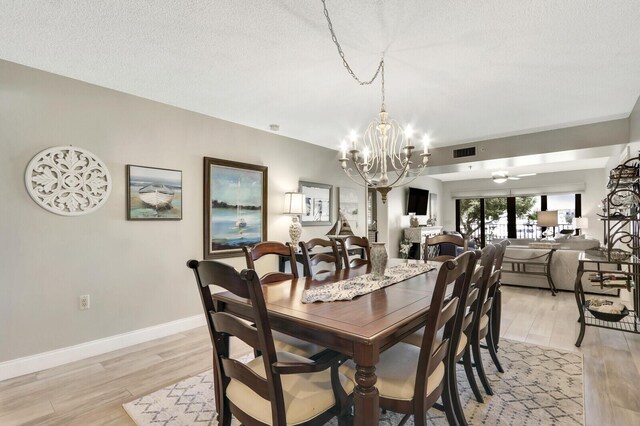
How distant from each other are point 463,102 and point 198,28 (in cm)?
264

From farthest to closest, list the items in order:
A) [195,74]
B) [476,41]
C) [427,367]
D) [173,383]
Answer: [195,74] → [173,383] → [476,41] → [427,367]

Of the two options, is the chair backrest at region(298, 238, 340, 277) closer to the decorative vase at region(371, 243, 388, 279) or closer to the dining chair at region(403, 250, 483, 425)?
the decorative vase at region(371, 243, 388, 279)

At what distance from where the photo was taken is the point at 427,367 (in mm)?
1371

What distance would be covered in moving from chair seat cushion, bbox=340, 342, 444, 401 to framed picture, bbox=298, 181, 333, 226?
3.29 m

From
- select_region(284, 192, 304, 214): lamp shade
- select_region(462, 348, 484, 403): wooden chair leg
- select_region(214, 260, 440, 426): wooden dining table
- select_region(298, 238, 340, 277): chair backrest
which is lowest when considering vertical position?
select_region(462, 348, 484, 403): wooden chair leg

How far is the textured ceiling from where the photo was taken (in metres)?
1.89

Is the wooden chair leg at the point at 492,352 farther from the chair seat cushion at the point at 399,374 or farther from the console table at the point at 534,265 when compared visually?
the console table at the point at 534,265

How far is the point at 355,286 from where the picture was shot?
2.05 meters

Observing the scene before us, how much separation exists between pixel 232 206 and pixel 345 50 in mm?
2340

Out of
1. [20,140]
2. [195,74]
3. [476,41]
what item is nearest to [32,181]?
[20,140]

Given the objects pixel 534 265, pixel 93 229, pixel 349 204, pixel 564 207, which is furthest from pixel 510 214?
pixel 93 229

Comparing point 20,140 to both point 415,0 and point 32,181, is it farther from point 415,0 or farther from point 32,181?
point 415,0

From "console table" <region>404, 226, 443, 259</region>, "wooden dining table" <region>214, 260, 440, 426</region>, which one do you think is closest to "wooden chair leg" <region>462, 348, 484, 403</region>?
"wooden dining table" <region>214, 260, 440, 426</region>

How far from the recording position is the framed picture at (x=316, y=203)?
4.93m
